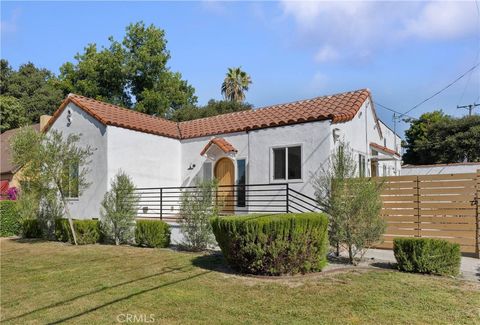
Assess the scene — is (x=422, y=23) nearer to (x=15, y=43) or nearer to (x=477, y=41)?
(x=477, y=41)

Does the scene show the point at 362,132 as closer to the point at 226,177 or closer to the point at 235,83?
the point at 226,177

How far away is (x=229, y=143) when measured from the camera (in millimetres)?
14883

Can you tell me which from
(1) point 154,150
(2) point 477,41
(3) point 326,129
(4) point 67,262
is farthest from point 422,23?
(4) point 67,262

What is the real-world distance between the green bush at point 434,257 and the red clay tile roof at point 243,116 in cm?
548

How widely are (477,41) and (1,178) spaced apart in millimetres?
24941

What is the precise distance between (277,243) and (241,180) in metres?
7.21

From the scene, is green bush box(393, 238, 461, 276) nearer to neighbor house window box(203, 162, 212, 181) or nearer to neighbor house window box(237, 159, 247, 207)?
neighbor house window box(237, 159, 247, 207)

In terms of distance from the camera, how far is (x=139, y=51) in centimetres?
3103

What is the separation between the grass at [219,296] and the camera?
5.34 meters

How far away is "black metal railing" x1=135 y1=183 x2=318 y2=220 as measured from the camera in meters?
12.2

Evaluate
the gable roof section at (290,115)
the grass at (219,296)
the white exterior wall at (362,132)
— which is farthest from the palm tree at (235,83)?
the grass at (219,296)

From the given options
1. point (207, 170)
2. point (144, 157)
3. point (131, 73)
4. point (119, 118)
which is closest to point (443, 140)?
point (207, 170)

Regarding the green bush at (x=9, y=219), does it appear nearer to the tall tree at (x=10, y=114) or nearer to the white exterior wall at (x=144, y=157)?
the white exterior wall at (x=144, y=157)

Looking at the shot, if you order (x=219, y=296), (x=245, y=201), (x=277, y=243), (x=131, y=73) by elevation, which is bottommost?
(x=219, y=296)
